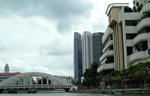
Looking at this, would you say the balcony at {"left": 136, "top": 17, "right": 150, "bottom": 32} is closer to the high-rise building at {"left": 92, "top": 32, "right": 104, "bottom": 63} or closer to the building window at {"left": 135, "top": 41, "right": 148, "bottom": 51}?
the building window at {"left": 135, "top": 41, "right": 148, "bottom": 51}

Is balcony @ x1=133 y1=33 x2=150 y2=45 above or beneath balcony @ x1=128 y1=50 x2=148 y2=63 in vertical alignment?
above

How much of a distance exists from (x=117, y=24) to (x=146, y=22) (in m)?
13.3

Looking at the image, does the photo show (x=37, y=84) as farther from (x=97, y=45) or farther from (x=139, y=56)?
(x=139, y=56)

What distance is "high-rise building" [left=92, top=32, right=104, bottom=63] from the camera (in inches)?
7288

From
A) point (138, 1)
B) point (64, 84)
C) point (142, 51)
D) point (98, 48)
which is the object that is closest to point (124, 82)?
point (142, 51)

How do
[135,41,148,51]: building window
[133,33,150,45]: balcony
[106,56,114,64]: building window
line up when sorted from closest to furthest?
[133,33,150,45]: balcony → [135,41,148,51]: building window → [106,56,114,64]: building window

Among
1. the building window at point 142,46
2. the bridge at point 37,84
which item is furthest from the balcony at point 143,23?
the bridge at point 37,84

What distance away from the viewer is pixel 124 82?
65.6 meters

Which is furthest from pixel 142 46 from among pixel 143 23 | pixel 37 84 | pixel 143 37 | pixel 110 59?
pixel 37 84

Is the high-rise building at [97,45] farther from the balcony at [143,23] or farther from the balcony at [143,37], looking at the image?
the balcony at [143,37]

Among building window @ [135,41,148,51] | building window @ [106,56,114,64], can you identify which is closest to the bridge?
building window @ [106,56,114,64]

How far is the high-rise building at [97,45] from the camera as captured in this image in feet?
607

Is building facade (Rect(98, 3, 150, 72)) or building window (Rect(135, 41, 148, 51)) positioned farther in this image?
building window (Rect(135, 41, 148, 51))

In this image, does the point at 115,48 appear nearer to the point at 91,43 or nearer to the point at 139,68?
the point at 139,68
